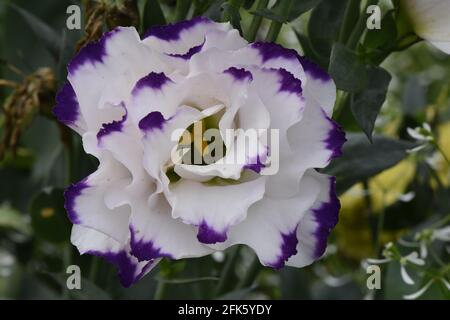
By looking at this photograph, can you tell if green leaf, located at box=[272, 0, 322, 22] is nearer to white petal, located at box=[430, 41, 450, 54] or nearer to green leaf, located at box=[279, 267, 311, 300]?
white petal, located at box=[430, 41, 450, 54]

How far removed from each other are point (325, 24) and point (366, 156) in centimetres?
7

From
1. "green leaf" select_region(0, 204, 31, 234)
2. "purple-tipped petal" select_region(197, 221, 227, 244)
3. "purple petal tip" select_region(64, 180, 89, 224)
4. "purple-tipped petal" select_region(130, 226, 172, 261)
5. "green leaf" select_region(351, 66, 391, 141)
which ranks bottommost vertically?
"green leaf" select_region(0, 204, 31, 234)

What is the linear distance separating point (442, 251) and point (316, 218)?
0.22m

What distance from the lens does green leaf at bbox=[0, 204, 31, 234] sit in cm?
58

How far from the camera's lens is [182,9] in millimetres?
362

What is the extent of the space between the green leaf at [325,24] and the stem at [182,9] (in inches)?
2.2

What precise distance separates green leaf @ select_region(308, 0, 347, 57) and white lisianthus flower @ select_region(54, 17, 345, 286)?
8cm

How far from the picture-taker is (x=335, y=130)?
0.30 meters

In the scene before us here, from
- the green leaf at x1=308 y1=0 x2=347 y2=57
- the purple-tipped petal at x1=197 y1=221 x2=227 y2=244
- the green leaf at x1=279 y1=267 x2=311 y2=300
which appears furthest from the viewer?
the green leaf at x1=279 y1=267 x2=311 y2=300

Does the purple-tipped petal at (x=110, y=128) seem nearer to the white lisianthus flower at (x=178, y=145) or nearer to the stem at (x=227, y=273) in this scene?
the white lisianthus flower at (x=178, y=145)

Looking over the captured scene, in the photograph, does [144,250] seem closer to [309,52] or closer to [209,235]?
[209,235]

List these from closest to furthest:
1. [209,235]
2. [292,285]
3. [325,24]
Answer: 1. [209,235]
2. [325,24]
3. [292,285]

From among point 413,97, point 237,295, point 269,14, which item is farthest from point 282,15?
point 413,97

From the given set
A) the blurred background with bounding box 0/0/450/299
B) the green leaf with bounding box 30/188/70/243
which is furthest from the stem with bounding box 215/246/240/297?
the green leaf with bounding box 30/188/70/243
